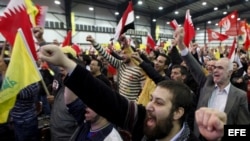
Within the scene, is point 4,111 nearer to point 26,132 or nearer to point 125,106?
point 26,132

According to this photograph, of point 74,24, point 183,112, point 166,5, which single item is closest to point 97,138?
point 183,112

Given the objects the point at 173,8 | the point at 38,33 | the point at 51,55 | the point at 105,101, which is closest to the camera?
the point at 51,55

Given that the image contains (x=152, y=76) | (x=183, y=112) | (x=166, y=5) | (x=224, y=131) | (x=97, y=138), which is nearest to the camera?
(x=224, y=131)

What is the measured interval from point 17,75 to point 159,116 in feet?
5.84

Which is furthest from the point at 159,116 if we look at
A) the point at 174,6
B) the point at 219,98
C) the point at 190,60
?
the point at 174,6

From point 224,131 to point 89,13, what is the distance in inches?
793

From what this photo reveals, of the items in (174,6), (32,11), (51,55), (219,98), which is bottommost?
(219,98)

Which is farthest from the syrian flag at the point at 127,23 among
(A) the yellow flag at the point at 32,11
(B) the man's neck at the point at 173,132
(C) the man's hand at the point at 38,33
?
(B) the man's neck at the point at 173,132

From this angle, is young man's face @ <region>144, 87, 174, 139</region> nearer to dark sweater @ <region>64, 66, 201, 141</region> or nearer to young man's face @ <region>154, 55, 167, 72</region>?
dark sweater @ <region>64, 66, 201, 141</region>

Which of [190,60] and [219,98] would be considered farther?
[190,60]

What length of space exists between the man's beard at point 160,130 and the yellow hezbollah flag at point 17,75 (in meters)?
1.69

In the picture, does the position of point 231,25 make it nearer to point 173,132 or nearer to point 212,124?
point 173,132

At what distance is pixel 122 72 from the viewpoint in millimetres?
4305

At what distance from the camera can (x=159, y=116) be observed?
1.46 metres
